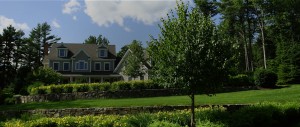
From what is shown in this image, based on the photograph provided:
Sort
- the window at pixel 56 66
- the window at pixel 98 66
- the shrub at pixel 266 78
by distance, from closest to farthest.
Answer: the shrub at pixel 266 78 < the window at pixel 56 66 < the window at pixel 98 66

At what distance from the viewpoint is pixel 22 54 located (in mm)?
65500

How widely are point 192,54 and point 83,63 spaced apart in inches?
→ 1565

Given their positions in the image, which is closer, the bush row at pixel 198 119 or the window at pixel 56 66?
the bush row at pixel 198 119

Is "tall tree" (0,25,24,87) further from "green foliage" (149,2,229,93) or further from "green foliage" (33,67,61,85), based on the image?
"green foliage" (149,2,229,93)

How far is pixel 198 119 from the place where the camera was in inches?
560

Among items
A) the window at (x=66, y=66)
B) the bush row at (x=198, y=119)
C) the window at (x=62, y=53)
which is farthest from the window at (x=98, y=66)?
the bush row at (x=198, y=119)

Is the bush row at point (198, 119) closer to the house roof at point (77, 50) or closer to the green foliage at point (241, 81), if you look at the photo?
the green foliage at point (241, 81)

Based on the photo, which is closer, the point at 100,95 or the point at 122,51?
the point at 100,95

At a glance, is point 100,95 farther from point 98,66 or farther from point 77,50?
point 77,50

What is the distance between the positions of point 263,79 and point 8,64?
141ft

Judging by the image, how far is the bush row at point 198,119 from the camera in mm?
13023

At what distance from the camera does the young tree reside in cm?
1368

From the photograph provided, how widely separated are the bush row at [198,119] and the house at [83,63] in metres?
34.6

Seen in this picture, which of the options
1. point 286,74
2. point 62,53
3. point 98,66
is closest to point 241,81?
point 286,74
